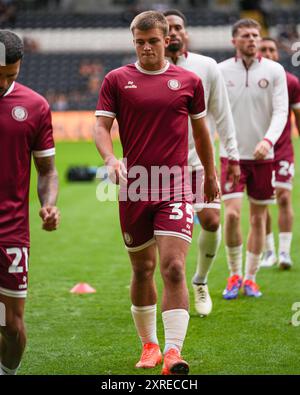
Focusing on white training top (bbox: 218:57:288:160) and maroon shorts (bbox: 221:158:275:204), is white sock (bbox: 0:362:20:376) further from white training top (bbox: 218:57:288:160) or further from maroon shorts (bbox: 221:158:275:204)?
white training top (bbox: 218:57:288:160)

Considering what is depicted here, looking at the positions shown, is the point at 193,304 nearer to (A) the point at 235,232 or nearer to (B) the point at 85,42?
(A) the point at 235,232

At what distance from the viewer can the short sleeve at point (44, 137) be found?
518 cm

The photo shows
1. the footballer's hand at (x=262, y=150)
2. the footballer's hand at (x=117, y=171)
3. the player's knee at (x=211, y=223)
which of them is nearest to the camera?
the footballer's hand at (x=117, y=171)

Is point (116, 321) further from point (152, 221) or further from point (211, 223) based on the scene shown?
point (152, 221)

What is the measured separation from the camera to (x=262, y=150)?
8109 mm

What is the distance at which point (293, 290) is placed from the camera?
8.80 m

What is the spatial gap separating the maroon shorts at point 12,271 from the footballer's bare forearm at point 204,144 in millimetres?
1644

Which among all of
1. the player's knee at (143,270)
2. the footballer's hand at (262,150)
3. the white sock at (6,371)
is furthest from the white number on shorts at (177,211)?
the footballer's hand at (262,150)

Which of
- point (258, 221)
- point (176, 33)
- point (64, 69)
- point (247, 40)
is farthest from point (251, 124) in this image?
point (64, 69)

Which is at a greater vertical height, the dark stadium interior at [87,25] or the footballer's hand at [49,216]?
the footballer's hand at [49,216]

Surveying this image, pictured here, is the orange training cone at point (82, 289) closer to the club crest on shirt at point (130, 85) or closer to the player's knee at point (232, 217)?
the player's knee at point (232, 217)

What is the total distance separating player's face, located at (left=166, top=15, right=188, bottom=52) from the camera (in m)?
7.35
